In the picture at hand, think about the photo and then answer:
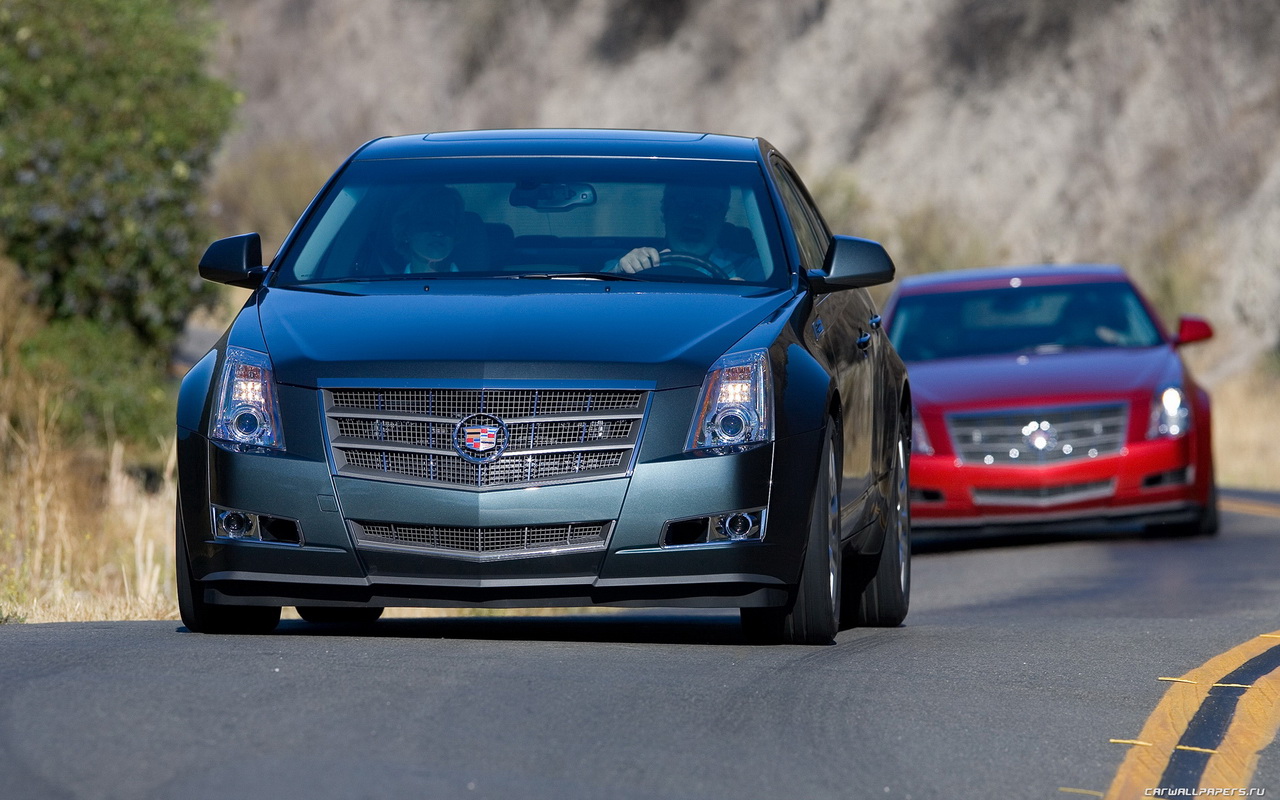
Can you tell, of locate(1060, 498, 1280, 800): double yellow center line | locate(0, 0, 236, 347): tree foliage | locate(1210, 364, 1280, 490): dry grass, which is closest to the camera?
locate(1060, 498, 1280, 800): double yellow center line

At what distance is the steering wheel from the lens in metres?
8.38

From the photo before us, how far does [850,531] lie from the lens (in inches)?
Answer: 335

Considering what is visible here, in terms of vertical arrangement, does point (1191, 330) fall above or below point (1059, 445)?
above

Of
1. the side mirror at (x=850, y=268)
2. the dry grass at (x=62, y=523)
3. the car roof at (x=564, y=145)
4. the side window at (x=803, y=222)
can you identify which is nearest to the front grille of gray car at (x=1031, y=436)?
the side window at (x=803, y=222)

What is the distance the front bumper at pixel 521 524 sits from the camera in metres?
7.32

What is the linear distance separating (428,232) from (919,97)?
117ft

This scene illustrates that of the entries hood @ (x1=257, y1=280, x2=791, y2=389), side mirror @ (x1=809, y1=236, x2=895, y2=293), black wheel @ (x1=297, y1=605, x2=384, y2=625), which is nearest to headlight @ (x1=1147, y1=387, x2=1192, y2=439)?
side mirror @ (x1=809, y1=236, x2=895, y2=293)

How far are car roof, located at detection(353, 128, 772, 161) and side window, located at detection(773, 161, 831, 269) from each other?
201mm

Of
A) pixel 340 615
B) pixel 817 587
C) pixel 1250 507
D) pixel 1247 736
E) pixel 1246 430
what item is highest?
pixel 817 587

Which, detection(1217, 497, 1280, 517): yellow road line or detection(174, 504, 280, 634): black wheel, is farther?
detection(1217, 497, 1280, 517): yellow road line

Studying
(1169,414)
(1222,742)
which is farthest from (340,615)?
(1169,414)

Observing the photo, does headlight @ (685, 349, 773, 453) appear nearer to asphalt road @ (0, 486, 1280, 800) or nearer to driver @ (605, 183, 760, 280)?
asphalt road @ (0, 486, 1280, 800)

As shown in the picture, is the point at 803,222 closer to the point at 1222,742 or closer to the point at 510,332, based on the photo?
the point at 510,332

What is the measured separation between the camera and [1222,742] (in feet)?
21.2
